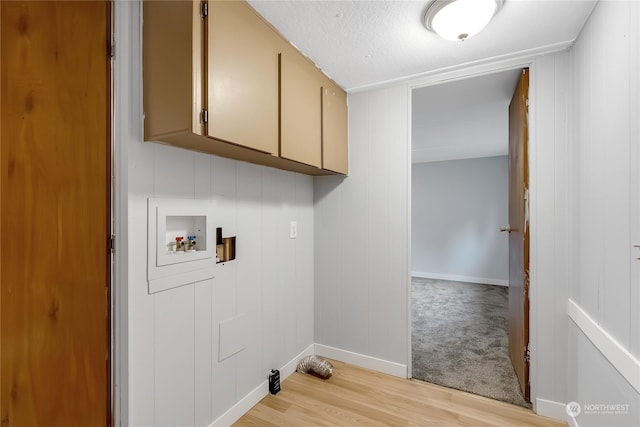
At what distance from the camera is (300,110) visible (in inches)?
71.7

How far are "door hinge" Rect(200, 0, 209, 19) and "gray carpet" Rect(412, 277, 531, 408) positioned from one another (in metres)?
2.64

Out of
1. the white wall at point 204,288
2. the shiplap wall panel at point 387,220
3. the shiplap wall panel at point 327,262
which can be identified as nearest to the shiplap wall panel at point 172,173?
the white wall at point 204,288

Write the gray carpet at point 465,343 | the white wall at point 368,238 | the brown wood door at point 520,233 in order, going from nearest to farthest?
the brown wood door at point 520,233 < the gray carpet at point 465,343 < the white wall at point 368,238

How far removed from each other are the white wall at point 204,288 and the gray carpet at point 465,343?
47.1 inches

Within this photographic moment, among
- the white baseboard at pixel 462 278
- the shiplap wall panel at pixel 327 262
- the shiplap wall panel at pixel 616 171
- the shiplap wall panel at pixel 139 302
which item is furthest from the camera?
the white baseboard at pixel 462 278

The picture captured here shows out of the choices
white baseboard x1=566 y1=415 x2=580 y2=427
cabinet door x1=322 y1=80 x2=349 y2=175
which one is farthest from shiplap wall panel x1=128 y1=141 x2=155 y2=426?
white baseboard x1=566 y1=415 x2=580 y2=427

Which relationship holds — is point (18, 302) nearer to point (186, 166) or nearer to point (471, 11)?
point (186, 166)

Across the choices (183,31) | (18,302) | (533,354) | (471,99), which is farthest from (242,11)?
(533,354)

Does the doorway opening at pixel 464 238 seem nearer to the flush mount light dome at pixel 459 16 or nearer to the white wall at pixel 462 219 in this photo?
the white wall at pixel 462 219

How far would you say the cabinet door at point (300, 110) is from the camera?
1.67 metres

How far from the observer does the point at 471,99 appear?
102 inches

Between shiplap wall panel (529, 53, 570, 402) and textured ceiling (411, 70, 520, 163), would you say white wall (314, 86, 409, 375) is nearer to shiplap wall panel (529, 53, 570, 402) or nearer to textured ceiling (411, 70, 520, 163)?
textured ceiling (411, 70, 520, 163)

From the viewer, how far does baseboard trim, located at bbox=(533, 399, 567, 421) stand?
5.78 feet

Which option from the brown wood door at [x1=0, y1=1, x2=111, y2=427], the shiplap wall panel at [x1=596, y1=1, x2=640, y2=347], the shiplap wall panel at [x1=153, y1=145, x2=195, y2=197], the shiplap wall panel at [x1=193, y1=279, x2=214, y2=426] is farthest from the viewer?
the shiplap wall panel at [x1=193, y1=279, x2=214, y2=426]
